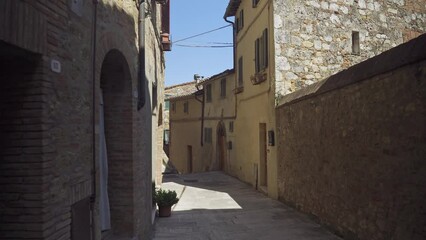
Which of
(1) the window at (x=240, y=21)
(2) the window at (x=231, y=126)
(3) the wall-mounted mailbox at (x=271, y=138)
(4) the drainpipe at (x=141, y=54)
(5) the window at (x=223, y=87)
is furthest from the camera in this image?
(5) the window at (x=223, y=87)

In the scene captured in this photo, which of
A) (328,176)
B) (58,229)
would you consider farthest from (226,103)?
(58,229)

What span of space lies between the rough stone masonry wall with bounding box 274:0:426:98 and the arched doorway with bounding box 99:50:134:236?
631cm

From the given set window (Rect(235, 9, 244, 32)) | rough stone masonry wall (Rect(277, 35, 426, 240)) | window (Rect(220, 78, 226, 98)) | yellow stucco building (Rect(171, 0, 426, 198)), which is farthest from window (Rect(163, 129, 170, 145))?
rough stone masonry wall (Rect(277, 35, 426, 240))

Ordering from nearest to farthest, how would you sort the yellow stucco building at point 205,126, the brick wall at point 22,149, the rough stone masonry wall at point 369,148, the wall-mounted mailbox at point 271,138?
the brick wall at point 22,149
the rough stone masonry wall at point 369,148
the wall-mounted mailbox at point 271,138
the yellow stucco building at point 205,126

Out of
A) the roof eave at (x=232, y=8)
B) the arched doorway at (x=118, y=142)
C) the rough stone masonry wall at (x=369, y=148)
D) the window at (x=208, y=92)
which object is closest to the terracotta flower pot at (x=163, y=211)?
the rough stone masonry wall at (x=369, y=148)

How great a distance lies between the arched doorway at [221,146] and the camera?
19.6 metres

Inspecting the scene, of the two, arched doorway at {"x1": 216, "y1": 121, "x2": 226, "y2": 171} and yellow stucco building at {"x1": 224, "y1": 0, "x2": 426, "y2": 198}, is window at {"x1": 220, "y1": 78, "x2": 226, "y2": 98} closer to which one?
arched doorway at {"x1": 216, "y1": 121, "x2": 226, "y2": 171}

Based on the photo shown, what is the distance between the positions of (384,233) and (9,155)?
15.4 ft

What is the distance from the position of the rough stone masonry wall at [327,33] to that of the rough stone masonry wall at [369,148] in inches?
90.0

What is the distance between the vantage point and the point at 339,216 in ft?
22.9

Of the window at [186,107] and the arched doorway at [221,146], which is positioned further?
the window at [186,107]

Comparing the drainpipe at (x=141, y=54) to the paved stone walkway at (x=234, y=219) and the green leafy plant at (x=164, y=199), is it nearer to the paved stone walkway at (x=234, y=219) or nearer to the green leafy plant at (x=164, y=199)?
the paved stone walkway at (x=234, y=219)

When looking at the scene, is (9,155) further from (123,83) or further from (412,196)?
(412,196)

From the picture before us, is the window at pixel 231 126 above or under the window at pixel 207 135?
above
